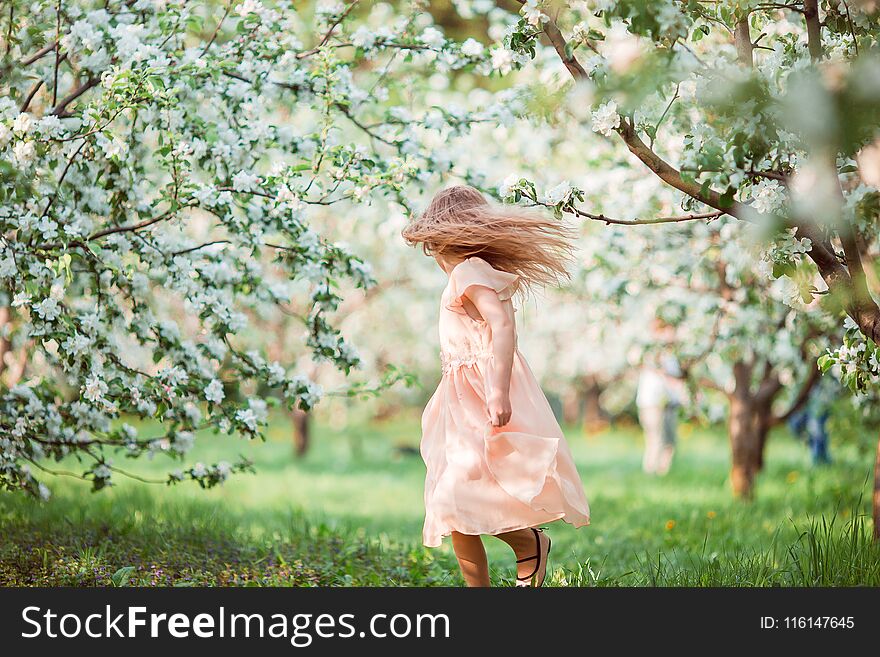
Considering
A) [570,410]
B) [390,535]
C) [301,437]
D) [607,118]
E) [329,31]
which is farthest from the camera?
[570,410]

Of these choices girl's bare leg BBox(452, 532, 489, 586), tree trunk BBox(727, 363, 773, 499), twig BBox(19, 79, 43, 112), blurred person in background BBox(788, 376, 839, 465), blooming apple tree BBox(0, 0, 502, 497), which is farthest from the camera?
blurred person in background BBox(788, 376, 839, 465)

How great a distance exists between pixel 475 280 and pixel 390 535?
339cm

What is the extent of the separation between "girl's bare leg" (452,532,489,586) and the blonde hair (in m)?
1.05

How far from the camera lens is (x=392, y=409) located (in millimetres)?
24938

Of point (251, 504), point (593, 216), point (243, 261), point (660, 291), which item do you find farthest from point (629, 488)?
point (593, 216)

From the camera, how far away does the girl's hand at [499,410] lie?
3.63 metres

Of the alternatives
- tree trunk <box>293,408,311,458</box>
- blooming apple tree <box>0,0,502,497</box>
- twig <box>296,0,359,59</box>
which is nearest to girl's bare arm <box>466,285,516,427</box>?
blooming apple tree <box>0,0,502,497</box>

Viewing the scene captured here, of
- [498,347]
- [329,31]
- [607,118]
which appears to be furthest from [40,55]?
[607,118]

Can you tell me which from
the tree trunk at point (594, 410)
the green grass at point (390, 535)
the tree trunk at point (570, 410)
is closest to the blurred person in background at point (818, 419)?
the green grass at point (390, 535)

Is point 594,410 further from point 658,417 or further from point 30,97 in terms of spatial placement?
point 30,97

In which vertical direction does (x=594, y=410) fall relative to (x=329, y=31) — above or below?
below

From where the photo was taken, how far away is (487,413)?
12.4 ft

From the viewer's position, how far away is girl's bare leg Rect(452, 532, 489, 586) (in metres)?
3.78

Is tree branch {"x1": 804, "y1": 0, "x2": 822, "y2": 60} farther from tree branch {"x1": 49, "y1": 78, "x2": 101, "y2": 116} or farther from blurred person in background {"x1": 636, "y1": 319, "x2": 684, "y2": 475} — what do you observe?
blurred person in background {"x1": 636, "y1": 319, "x2": 684, "y2": 475}
